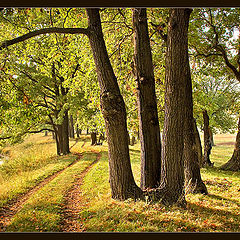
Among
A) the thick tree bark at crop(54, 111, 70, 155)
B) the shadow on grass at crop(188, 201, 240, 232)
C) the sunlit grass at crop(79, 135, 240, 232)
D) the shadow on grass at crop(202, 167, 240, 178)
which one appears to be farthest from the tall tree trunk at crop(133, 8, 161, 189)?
the thick tree bark at crop(54, 111, 70, 155)

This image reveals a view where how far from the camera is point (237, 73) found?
31.3 ft

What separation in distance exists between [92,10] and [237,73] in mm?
7771

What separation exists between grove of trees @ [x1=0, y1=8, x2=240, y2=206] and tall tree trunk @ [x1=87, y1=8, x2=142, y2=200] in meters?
0.02

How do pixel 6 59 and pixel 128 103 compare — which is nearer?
pixel 6 59

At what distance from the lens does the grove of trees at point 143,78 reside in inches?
180

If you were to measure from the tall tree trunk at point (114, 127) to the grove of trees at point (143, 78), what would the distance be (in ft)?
0.08

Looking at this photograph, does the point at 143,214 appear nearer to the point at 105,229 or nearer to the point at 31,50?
the point at 105,229

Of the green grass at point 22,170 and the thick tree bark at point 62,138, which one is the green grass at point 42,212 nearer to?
the green grass at point 22,170

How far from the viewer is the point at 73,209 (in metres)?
4.73

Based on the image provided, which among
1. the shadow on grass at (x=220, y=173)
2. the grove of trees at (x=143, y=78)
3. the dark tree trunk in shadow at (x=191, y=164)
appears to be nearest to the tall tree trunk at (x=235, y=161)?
the grove of trees at (x=143, y=78)

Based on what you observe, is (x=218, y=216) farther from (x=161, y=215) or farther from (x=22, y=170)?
(x=22, y=170)

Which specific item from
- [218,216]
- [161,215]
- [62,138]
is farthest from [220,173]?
[62,138]
